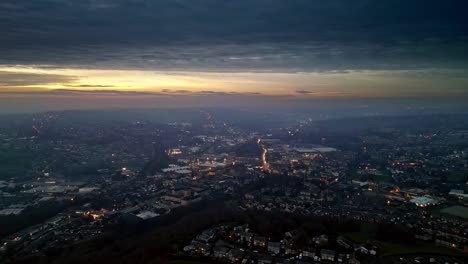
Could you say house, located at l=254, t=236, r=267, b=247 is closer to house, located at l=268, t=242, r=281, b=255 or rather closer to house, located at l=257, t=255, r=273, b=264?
house, located at l=268, t=242, r=281, b=255

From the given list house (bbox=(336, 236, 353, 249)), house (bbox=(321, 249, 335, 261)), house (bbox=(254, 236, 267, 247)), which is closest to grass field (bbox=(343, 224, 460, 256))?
house (bbox=(336, 236, 353, 249))

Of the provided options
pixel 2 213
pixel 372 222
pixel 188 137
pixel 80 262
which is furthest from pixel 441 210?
pixel 188 137

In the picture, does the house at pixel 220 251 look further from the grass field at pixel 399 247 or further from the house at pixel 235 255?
the grass field at pixel 399 247

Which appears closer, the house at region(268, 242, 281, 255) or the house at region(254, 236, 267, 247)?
the house at region(268, 242, 281, 255)

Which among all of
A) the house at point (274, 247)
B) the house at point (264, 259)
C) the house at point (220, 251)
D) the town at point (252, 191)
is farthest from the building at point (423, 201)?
the house at point (220, 251)

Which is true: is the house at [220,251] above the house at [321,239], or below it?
below

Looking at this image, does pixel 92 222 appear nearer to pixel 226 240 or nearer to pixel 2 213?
pixel 2 213

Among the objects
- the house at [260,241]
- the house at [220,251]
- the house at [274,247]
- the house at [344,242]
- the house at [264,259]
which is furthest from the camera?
the house at [260,241]

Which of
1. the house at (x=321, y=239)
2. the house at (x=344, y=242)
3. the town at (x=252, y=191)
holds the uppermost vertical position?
the house at (x=344, y=242)

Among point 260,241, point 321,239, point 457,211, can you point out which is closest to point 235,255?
point 260,241

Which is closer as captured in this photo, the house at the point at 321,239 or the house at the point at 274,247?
the house at the point at 274,247

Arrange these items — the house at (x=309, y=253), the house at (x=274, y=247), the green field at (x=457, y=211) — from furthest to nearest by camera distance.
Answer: the green field at (x=457, y=211) → the house at (x=274, y=247) → the house at (x=309, y=253)

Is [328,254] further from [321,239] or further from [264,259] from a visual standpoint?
[264,259]
